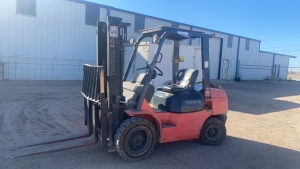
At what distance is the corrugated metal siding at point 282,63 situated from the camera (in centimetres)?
3921

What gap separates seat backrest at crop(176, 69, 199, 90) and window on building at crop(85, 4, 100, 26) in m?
15.3

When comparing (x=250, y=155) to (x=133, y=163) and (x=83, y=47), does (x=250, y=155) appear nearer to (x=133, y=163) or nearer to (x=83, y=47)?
(x=133, y=163)

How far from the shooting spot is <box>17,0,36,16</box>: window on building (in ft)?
54.2

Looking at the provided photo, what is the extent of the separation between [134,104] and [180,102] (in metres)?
1.09

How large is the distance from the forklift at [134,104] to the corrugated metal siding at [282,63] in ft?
127

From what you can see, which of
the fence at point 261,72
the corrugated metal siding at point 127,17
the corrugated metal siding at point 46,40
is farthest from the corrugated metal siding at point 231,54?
the corrugated metal siding at point 46,40

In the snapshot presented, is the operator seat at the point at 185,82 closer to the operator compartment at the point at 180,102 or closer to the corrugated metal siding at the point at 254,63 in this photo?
the operator compartment at the point at 180,102

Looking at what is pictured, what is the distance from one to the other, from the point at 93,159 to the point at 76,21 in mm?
16356

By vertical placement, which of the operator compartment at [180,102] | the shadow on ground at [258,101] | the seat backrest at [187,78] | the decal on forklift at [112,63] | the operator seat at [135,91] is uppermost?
the decal on forklift at [112,63]

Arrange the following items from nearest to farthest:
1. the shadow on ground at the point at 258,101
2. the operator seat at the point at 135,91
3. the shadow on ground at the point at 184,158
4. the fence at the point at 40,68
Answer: the shadow on ground at the point at 184,158
the operator seat at the point at 135,91
the shadow on ground at the point at 258,101
the fence at the point at 40,68

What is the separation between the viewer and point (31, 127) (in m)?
6.38

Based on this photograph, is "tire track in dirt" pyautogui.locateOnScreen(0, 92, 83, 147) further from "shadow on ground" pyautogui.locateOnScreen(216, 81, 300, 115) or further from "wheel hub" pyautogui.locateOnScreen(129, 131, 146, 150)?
"shadow on ground" pyautogui.locateOnScreen(216, 81, 300, 115)

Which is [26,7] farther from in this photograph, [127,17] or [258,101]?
[258,101]

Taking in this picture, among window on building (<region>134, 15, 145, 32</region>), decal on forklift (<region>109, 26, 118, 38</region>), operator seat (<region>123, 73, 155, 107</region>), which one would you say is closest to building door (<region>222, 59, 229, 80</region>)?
window on building (<region>134, 15, 145, 32</region>)
